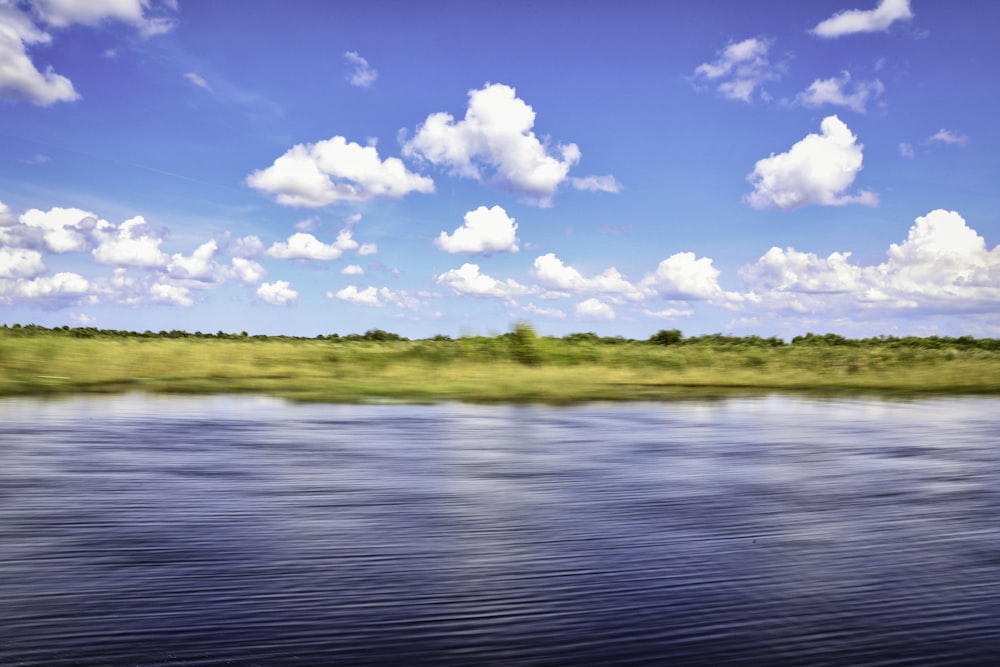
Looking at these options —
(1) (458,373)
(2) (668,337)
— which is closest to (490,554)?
(1) (458,373)

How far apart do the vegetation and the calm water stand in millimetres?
12371

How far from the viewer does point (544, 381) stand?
2930 cm

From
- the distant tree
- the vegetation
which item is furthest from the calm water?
the distant tree

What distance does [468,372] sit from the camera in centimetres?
3097

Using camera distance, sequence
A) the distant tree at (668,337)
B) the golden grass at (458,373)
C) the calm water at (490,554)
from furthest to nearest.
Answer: the distant tree at (668,337) → the golden grass at (458,373) → the calm water at (490,554)

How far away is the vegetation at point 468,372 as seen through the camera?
24.1 metres

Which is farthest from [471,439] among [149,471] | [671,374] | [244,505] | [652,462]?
[671,374]

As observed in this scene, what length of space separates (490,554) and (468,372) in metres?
25.4

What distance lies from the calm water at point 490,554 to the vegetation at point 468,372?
1237cm

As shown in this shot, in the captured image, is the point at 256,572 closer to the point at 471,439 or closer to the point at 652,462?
the point at 652,462

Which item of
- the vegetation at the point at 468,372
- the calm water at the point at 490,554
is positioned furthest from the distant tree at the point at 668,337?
the calm water at the point at 490,554

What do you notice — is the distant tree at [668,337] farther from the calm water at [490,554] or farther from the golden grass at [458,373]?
the calm water at [490,554]

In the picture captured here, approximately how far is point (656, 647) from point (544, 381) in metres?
25.5

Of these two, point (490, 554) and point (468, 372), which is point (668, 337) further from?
point (490, 554)
